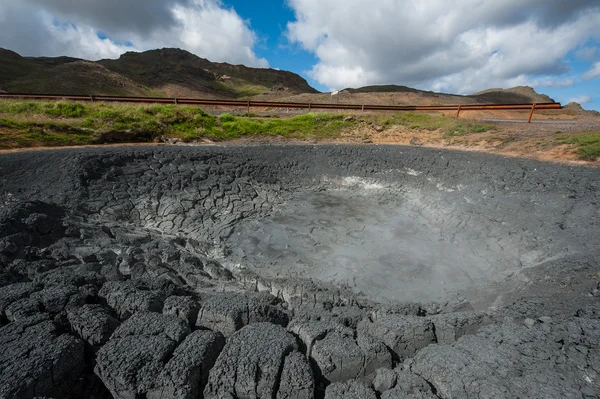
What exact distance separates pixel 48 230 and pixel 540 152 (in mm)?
14236

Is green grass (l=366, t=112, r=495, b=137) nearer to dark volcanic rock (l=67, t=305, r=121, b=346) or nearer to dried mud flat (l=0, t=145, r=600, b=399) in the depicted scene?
dried mud flat (l=0, t=145, r=600, b=399)

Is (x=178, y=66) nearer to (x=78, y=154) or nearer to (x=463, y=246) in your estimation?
(x=78, y=154)

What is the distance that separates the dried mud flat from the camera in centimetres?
279

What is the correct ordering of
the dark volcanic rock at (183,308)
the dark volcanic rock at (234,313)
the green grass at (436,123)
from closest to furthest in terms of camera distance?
the dark volcanic rock at (234,313) → the dark volcanic rock at (183,308) → the green grass at (436,123)

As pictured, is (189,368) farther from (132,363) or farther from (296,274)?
(296,274)

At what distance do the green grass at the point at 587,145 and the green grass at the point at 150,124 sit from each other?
3807 millimetres

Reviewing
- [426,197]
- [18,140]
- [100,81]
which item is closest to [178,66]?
[100,81]

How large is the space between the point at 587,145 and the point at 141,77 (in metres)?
71.7

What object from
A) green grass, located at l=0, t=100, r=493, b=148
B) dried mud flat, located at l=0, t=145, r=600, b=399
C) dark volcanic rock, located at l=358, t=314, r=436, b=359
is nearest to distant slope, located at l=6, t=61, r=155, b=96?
green grass, located at l=0, t=100, r=493, b=148

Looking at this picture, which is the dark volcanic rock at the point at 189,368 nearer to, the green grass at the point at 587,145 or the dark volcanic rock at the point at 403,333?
the dark volcanic rock at the point at 403,333

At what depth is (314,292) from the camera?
206 inches

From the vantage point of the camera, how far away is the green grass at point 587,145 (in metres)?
9.28

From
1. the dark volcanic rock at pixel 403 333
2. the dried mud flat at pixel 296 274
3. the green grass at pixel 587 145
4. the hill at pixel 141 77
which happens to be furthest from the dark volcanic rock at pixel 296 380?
the hill at pixel 141 77

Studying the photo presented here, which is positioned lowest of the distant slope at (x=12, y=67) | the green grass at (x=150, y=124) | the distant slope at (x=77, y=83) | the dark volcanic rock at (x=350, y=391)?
the dark volcanic rock at (x=350, y=391)
